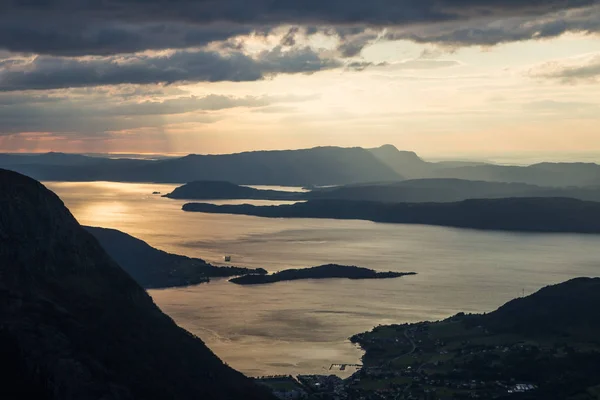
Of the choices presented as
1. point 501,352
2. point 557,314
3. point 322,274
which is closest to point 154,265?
point 322,274

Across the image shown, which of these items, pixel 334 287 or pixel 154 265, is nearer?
pixel 334 287

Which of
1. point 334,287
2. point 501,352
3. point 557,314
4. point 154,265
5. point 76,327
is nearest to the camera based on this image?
point 76,327

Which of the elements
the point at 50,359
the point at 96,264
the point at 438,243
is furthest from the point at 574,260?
the point at 50,359

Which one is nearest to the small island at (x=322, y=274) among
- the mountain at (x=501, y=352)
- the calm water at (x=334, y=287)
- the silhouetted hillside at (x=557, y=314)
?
the calm water at (x=334, y=287)

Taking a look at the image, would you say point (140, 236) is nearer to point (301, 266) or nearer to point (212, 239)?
point (212, 239)

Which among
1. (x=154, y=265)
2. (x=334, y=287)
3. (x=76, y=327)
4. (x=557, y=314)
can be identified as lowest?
(x=334, y=287)

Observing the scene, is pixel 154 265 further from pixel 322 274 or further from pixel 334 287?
pixel 334 287
